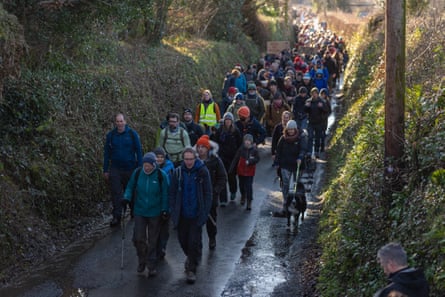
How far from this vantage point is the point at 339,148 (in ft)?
57.0

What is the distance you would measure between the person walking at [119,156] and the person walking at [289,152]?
7.92 feet

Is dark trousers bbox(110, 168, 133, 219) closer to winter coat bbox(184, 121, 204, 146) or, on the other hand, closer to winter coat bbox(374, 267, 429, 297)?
winter coat bbox(184, 121, 204, 146)

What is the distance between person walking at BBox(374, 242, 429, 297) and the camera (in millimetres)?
5539

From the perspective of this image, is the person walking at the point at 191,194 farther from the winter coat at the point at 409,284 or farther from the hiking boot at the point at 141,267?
the winter coat at the point at 409,284

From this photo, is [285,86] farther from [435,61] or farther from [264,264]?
[264,264]

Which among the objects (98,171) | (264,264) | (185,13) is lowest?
(264,264)

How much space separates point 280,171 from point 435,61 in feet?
10.7

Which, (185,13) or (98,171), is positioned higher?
(185,13)

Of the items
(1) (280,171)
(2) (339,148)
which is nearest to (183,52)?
(2) (339,148)

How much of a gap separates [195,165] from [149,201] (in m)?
0.79

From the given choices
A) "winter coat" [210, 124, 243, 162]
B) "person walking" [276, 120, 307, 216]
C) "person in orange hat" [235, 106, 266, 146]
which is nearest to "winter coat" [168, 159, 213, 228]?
"person walking" [276, 120, 307, 216]

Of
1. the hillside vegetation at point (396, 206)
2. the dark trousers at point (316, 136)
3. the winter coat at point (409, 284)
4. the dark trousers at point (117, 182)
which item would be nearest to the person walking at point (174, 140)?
the dark trousers at point (117, 182)

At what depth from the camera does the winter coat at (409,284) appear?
18.2 ft

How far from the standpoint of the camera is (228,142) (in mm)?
14250
